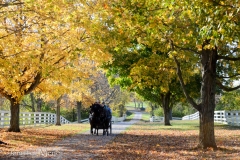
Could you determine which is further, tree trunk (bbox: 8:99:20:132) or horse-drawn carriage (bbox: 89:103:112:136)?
tree trunk (bbox: 8:99:20:132)

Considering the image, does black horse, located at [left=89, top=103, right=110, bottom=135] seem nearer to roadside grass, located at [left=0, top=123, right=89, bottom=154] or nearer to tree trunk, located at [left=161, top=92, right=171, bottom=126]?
roadside grass, located at [left=0, top=123, right=89, bottom=154]

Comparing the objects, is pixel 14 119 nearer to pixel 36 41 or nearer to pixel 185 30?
pixel 36 41

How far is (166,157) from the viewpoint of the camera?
10.8 m

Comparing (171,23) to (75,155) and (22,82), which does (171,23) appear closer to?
(75,155)

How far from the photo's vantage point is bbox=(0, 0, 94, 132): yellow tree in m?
12.8

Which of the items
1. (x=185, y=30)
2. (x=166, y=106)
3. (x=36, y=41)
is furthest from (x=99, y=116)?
(x=166, y=106)

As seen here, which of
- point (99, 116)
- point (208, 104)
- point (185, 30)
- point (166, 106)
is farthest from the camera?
point (166, 106)

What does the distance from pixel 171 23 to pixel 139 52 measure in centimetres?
1401

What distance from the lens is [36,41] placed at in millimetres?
16969

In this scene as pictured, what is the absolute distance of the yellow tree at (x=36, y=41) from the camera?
504 inches

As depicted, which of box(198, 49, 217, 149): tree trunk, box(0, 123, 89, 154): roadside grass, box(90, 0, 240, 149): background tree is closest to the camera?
box(90, 0, 240, 149): background tree

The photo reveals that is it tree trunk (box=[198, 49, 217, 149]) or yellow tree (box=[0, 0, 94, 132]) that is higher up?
yellow tree (box=[0, 0, 94, 132])

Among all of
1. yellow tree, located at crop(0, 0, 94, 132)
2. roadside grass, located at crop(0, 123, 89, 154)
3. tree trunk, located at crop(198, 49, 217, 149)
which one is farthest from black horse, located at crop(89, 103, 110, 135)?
tree trunk, located at crop(198, 49, 217, 149)

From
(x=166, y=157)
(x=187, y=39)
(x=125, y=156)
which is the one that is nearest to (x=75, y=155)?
(x=125, y=156)
